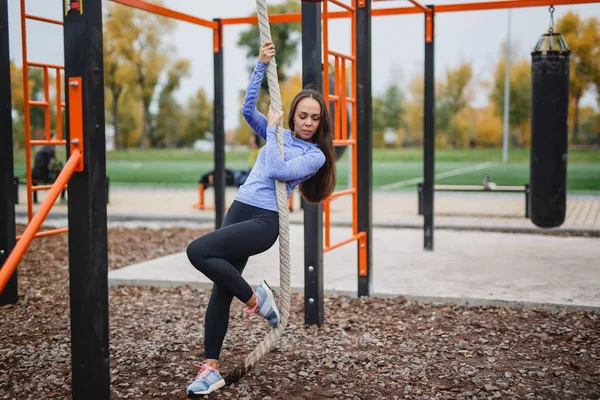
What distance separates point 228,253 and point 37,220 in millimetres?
901

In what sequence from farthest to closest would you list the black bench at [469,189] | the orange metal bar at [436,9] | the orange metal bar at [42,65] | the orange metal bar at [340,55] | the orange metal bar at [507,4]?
1. the black bench at [469,189]
2. the orange metal bar at [436,9]
3. the orange metal bar at [507,4]
4. the orange metal bar at [42,65]
5. the orange metal bar at [340,55]

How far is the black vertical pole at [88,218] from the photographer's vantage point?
9.55 feet

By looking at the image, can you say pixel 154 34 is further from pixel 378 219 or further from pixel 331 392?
pixel 331 392

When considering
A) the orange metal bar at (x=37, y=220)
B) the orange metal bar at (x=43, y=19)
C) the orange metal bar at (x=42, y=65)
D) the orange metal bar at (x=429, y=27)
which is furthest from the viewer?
the orange metal bar at (x=429, y=27)

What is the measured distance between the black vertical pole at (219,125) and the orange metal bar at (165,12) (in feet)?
0.62

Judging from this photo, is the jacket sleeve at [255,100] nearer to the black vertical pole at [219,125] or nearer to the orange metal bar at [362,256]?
the orange metal bar at [362,256]

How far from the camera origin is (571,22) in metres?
32.2

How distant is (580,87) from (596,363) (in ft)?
105

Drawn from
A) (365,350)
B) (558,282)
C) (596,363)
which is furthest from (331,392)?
(558,282)

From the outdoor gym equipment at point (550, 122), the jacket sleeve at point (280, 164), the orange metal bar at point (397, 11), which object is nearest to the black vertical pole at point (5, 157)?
the jacket sleeve at point (280, 164)

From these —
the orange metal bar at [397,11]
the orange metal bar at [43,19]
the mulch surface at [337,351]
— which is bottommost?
the mulch surface at [337,351]

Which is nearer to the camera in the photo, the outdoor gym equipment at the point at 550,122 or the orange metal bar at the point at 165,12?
the orange metal bar at the point at 165,12

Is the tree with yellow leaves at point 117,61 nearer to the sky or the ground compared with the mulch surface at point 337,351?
nearer to the sky

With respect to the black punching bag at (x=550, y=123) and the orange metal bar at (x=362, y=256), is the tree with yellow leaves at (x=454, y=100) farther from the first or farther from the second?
the orange metal bar at (x=362, y=256)
